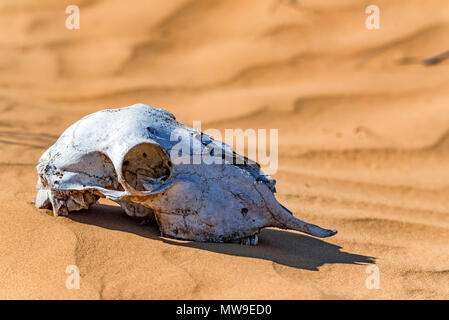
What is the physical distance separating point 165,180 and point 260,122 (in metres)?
3.25

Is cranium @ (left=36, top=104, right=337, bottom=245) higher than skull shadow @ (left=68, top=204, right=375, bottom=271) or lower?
higher

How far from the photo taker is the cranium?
2514 mm

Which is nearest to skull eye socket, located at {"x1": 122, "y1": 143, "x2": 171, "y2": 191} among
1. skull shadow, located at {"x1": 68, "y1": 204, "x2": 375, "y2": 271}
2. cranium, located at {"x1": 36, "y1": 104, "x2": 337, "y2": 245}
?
cranium, located at {"x1": 36, "y1": 104, "x2": 337, "y2": 245}

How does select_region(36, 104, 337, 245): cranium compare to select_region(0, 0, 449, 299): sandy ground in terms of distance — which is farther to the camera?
select_region(36, 104, 337, 245): cranium

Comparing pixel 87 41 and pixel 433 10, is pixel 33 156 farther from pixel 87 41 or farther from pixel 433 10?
pixel 433 10

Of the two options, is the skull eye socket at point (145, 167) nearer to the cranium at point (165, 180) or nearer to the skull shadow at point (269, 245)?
the cranium at point (165, 180)

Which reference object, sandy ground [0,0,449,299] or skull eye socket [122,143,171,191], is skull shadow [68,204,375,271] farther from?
skull eye socket [122,143,171,191]

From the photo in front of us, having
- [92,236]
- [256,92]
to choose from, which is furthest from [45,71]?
[92,236]

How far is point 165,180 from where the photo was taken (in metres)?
2.55

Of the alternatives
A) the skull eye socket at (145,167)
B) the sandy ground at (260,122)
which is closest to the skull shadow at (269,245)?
the sandy ground at (260,122)

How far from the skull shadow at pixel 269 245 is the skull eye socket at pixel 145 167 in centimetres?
26

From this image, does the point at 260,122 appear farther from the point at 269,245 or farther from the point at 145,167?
the point at 145,167

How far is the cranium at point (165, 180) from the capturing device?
99.0 inches

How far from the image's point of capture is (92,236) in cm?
251
